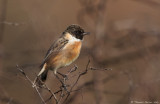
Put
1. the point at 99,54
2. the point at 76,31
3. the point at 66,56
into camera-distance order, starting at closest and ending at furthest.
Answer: the point at 66,56 → the point at 76,31 → the point at 99,54

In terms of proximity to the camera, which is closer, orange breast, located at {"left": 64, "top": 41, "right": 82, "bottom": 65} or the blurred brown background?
orange breast, located at {"left": 64, "top": 41, "right": 82, "bottom": 65}

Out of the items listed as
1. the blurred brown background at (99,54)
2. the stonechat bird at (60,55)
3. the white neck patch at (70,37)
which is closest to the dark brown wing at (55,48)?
the stonechat bird at (60,55)

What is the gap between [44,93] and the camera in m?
8.16

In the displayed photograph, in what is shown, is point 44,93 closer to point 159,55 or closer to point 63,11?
point 159,55

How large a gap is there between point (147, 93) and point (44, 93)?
1.75 m

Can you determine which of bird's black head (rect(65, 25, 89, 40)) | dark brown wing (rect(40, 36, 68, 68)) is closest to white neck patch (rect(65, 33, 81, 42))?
bird's black head (rect(65, 25, 89, 40))

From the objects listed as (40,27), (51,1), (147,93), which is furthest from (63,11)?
(147,93)

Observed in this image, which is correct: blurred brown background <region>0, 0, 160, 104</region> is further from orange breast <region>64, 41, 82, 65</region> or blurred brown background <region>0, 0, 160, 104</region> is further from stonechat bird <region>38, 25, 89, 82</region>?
orange breast <region>64, 41, 82, 65</region>

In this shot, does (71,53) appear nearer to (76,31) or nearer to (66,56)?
(66,56)

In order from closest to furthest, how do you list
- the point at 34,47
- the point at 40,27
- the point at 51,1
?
the point at 40,27 < the point at 34,47 < the point at 51,1

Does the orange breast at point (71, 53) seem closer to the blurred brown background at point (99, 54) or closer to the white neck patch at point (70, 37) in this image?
the white neck patch at point (70, 37)

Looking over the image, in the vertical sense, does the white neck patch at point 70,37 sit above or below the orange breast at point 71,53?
above

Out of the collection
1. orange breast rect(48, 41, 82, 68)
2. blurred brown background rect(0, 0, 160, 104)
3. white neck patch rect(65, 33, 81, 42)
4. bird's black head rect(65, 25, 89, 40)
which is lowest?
blurred brown background rect(0, 0, 160, 104)

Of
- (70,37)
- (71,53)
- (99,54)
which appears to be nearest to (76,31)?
(70,37)
